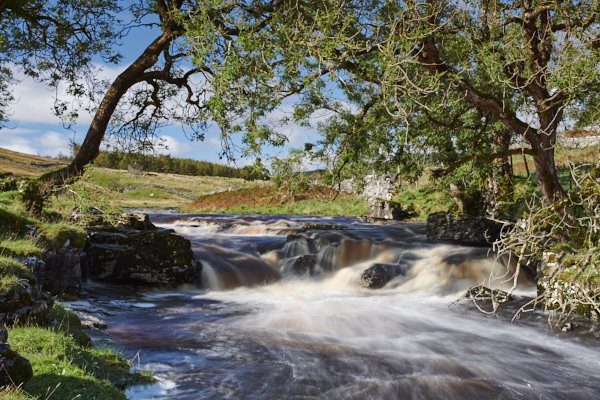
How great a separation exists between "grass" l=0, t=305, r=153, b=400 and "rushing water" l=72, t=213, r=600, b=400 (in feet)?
1.31

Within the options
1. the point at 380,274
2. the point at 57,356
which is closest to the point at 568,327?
the point at 380,274

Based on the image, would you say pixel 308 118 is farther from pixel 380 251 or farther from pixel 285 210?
pixel 285 210

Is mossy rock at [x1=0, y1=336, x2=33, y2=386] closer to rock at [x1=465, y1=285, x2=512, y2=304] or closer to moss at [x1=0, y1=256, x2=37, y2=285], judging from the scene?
moss at [x1=0, y1=256, x2=37, y2=285]

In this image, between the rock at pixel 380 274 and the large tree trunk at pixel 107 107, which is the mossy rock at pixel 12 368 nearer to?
the large tree trunk at pixel 107 107

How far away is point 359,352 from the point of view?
755 centimetres

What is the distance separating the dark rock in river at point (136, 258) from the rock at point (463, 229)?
9530 millimetres

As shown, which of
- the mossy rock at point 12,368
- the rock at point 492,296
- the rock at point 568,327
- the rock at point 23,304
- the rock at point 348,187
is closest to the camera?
the mossy rock at point 12,368

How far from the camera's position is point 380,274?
530 inches

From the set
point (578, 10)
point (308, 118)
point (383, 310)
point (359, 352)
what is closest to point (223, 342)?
point (359, 352)

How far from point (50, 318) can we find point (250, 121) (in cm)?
568

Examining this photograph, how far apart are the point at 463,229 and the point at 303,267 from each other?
6442 mm

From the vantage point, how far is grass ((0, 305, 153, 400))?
3.93 m

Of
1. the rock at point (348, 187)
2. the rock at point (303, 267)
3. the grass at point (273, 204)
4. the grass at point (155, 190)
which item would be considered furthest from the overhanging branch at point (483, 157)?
the grass at point (155, 190)

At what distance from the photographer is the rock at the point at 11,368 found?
347 centimetres
